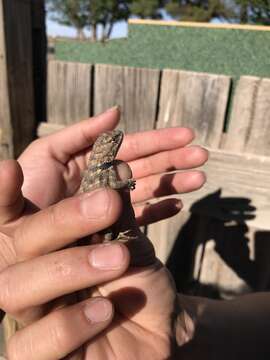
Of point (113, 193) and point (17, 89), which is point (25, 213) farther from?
point (17, 89)

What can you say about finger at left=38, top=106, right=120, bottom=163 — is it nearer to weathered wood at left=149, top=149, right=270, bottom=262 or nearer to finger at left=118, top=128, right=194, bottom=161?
finger at left=118, top=128, right=194, bottom=161

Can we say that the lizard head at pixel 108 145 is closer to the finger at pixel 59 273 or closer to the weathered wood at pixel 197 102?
the finger at pixel 59 273

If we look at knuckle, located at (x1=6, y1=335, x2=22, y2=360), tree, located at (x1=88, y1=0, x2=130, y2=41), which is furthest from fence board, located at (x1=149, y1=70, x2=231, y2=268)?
tree, located at (x1=88, y1=0, x2=130, y2=41)

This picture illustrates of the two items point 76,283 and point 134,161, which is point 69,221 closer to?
point 76,283

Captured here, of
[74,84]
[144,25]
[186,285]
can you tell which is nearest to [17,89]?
[74,84]

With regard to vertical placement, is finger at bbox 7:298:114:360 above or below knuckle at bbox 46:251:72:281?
below

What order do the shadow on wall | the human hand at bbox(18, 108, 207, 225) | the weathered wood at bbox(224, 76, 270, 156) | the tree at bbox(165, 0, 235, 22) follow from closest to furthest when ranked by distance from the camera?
1. the human hand at bbox(18, 108, 207, 225)
2. the weathered wood at bbox(224, 76, 270, 156)
3. the shadow on wall
4. the tree at bbox(165, 0, 235, 22)
